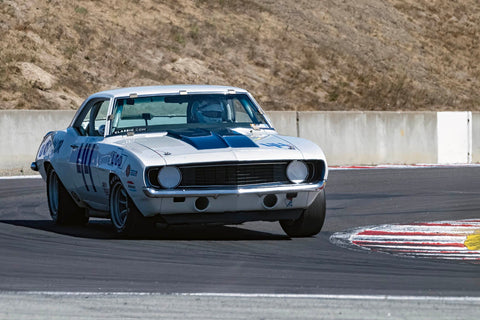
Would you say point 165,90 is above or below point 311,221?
above

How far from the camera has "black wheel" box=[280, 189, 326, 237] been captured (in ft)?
32.2

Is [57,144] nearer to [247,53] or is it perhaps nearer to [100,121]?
[100,121]

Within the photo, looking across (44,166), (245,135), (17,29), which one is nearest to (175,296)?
(245,135)

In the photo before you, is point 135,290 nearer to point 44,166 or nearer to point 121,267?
point 121,267

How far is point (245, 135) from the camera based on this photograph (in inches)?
394

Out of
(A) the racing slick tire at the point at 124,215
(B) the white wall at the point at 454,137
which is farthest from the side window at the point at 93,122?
(B) the white wall at the point at 454,137

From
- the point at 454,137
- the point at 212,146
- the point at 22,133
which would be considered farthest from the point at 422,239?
the point at 454,137

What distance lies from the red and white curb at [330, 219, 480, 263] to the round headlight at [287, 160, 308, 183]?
65cm

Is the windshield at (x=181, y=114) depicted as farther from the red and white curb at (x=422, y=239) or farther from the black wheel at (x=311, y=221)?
the red and white curb at (x=422, y=239)

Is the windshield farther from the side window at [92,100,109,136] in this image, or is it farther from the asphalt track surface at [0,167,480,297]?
the asphalt track surface at [0,167,480,297]

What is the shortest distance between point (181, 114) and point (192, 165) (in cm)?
145

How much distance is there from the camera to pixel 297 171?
9.55 metres

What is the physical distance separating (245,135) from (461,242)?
2169 millimetres

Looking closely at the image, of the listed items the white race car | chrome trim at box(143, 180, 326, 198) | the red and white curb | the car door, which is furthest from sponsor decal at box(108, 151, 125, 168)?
the red and white curb
